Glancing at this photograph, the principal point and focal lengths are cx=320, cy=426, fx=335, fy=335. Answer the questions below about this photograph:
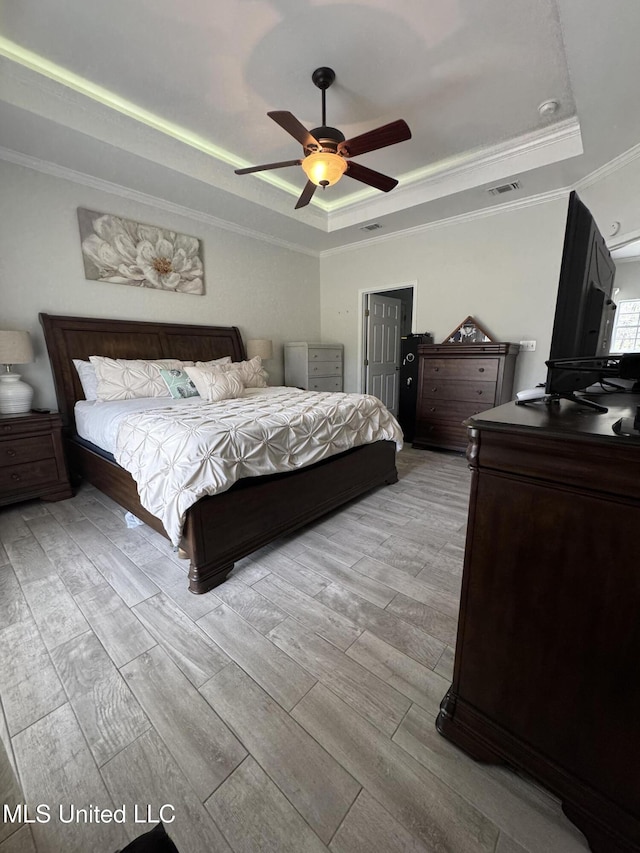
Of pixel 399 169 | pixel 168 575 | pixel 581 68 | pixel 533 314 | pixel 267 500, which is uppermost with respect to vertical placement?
pixel 399 169

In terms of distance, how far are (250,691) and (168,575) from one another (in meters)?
0.87

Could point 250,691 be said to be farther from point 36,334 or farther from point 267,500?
point 36,334

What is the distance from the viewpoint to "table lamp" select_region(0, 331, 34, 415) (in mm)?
2519

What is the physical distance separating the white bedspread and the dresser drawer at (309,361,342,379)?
217cm

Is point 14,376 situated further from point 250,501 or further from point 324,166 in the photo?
point 324,166

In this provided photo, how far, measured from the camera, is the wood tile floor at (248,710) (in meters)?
0.86

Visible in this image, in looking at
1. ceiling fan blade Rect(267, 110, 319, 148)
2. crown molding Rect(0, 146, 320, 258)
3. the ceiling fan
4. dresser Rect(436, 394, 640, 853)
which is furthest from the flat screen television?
crown molding Rect(0, 146, 320, 258)

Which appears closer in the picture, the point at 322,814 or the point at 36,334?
the point at 322,814

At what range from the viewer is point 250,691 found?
120cm

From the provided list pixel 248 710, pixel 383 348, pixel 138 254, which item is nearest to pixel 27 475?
pixel 138 254

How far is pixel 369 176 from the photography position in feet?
8.23

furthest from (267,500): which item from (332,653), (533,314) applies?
(533,314)

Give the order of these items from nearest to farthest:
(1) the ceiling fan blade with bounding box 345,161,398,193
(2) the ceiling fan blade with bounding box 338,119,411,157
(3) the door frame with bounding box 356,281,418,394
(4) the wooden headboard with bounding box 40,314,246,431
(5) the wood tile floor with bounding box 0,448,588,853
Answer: (5) the wood tile floor with bounding box 0,448,588,853
(2) the ceiling fan blade with bounding box 338,119,411,157
(1) the ceiling fan blade with bounding box 345,161,398,193
(4) the wooden headboard with bounding box 40,314,246,431
(3) the door frame with bounding box 356,281,418,394

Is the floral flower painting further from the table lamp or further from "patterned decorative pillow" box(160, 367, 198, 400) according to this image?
"patterned decorative pillow" box(160, 367, 198, 400)
